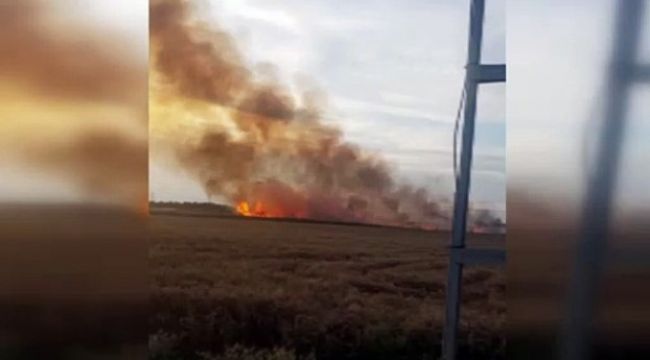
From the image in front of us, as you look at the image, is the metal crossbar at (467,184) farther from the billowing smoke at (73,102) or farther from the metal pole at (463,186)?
the billowing smoke at (73,102)

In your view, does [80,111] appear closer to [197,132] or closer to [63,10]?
[63,10]

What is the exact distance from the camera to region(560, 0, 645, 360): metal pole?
1.61 m

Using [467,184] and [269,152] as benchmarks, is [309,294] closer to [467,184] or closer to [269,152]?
[269,152]

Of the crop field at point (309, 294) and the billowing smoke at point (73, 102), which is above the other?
the billowing smoke at point (73, 102)

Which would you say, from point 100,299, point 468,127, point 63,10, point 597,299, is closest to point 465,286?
point 468,127

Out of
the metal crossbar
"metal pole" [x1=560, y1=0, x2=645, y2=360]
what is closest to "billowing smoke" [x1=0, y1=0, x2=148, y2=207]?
"metal pole" [x1=560, y1=0, x2=645, y2=360]

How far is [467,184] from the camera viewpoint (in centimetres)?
219

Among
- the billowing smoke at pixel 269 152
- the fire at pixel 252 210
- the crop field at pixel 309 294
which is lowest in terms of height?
the crop field at pixel 309 294

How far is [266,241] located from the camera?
2.41 m

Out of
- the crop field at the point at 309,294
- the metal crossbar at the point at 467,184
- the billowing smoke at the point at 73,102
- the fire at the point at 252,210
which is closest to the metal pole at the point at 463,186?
the metal crossbar at the point at 467,184

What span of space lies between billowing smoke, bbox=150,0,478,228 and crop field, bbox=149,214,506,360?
0.17ft

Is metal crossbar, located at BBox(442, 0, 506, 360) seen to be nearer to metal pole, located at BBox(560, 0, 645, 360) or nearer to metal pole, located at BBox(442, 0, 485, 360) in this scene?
metal pole, located at BBox(442, 0, 485, 360)

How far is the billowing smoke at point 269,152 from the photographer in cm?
232

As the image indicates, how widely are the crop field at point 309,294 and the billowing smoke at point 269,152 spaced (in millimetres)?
51
